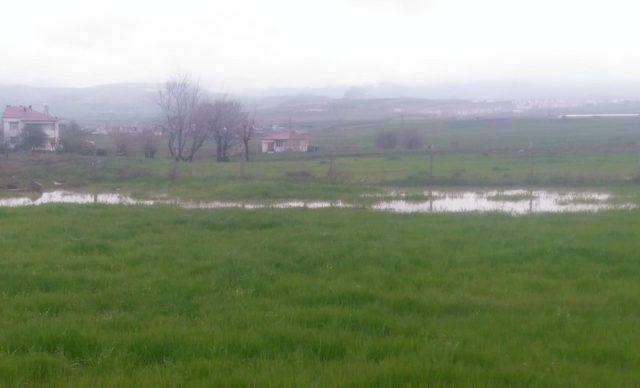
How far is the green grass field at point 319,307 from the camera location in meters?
6.04

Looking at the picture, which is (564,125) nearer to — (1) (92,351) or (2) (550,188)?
(2) (550,188)

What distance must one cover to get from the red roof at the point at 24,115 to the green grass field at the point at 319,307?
5389 cm

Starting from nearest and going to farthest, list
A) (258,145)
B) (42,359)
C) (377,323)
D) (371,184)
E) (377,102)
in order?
1. (42,359)
2. (377,323)
3. (371,184)
4. (258,145)
5. (377,102)

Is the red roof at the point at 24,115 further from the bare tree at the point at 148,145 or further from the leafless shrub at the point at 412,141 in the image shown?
the leafless shrub at the point at 412,141

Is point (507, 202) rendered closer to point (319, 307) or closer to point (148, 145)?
point (319, 307)

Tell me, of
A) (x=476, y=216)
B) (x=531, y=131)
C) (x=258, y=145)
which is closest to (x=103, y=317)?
(x=476, y=216)

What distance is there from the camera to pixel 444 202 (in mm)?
23469

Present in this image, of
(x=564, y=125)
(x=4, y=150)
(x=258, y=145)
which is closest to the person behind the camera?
(x=4, y=150)

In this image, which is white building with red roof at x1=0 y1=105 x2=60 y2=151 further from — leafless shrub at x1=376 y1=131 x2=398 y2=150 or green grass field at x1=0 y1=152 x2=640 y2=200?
leafless shrub at x1=376 y1=131 x2=398 y2=150

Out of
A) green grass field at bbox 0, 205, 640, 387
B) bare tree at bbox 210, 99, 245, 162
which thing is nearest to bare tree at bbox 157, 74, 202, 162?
bare tree at bbox 210, 99, 245, 162

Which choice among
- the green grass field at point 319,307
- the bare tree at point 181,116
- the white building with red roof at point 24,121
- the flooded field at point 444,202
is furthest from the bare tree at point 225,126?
the green grass field at point 319,307

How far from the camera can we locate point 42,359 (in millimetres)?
6215

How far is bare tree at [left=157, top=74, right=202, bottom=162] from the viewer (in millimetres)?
47625

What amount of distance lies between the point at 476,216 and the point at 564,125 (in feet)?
213
